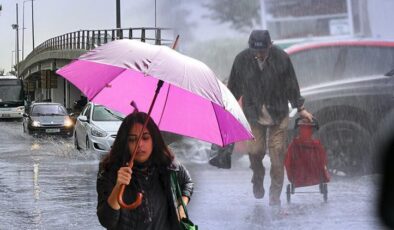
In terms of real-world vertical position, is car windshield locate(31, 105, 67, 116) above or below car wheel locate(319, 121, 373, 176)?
below

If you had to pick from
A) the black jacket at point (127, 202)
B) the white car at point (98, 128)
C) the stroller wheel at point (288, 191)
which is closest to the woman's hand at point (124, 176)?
the black jacket at point (127, 202)

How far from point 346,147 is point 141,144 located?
324 cm

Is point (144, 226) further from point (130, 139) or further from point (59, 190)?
point (59, 190)

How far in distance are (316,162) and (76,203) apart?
150 inches

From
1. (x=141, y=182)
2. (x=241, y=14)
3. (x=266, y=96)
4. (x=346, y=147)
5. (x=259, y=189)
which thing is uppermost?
(x=241, y=14)

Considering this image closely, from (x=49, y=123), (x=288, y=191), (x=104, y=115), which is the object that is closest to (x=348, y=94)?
(x=288, y=191)

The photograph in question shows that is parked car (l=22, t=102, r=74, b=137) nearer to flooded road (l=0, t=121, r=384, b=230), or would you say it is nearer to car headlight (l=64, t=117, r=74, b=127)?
car headlight (l=64, t=117, r=74, b=127)

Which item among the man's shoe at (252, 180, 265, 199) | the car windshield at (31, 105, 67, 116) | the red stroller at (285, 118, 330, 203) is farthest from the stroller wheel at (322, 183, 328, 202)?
the car windshield at (31, 105, 67, 116)

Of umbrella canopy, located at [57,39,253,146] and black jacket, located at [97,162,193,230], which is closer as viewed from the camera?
black jacket, located at [97,162,193,230]

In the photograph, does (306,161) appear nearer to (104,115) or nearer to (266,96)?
(266,96)

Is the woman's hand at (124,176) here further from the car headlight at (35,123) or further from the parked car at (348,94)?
the car headlight at (35,123)

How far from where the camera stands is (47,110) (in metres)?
24.8

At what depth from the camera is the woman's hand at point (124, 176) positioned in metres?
2.83

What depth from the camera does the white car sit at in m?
14.3
